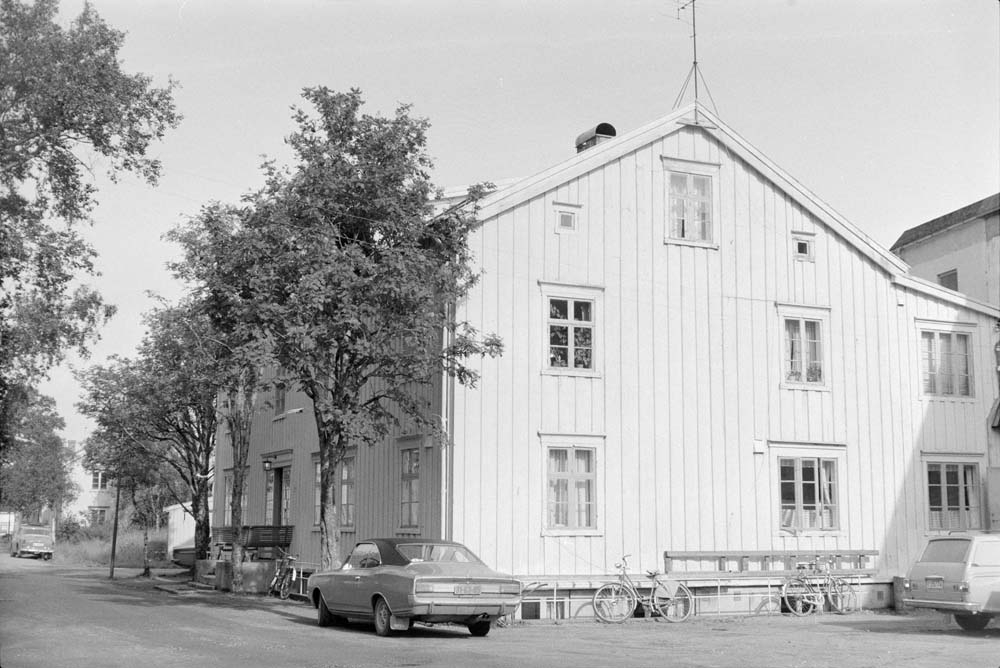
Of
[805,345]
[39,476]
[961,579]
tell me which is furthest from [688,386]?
[39,476]

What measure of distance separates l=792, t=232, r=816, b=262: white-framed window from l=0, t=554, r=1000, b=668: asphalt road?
316 inches

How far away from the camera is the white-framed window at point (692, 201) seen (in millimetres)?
26406

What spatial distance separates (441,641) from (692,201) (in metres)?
12.9

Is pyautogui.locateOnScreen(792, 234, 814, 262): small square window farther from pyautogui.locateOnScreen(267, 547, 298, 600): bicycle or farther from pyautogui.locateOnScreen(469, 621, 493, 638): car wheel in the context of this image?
pyautogui.locateOnScreen(267, 547, 298, 600): bicycle

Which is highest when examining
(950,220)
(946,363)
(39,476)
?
(950,220)

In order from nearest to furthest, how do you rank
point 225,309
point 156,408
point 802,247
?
point 225,309 → point 802,247 → point 156,408

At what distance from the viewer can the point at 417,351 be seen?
73.4ft

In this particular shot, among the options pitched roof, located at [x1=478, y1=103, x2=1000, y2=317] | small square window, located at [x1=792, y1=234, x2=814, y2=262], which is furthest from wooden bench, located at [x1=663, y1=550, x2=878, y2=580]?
pitched roof, located at [x1=478, y1=103, x2=1000, y2=317]

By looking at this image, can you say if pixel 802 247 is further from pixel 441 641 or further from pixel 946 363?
pixel 441 641

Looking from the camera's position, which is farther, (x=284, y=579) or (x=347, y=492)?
(x=284, y=579)

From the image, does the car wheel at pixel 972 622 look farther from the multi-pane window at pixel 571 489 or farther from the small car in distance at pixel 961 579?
the multi-pane window at pixel 571 489

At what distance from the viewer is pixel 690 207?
2667 cm

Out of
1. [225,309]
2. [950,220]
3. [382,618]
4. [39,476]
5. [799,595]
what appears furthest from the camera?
[39,476]

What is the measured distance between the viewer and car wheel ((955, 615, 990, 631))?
2108 centimetres
